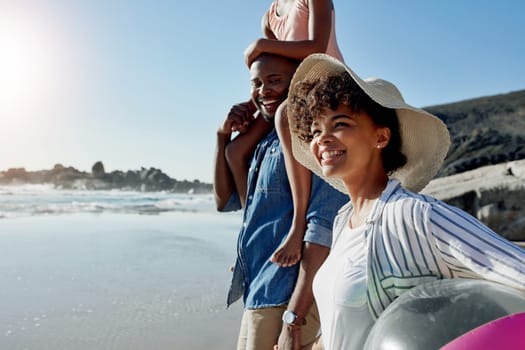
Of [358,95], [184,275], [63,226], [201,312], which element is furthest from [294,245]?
[63,226]

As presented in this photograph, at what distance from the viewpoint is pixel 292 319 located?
70.2 inches

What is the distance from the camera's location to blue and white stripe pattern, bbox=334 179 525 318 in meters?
1.12

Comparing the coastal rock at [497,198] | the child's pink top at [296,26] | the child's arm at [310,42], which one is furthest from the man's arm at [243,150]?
the coastal rock at [497,198]

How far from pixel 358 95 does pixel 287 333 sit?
800 mm

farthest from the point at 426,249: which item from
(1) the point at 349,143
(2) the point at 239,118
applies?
(2) the point at 239,118

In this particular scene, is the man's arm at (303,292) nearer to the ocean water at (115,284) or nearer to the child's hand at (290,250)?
the child's hand at (290,250)

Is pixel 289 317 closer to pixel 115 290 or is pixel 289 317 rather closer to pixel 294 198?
pixel 294 198

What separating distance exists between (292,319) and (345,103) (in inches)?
28.4

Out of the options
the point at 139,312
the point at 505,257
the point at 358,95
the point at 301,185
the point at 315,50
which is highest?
the point at 315,50

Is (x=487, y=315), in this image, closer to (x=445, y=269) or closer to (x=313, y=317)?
(x=445, y=269)

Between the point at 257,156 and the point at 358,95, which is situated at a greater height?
the point at 358,95

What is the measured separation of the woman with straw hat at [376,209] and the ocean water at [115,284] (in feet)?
11.7

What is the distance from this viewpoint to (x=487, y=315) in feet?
3.51

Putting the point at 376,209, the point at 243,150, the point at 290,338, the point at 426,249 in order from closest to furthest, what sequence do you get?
the point at 426,249 → the point at 376,209 → the point at 290,338 → the point at 243,150
